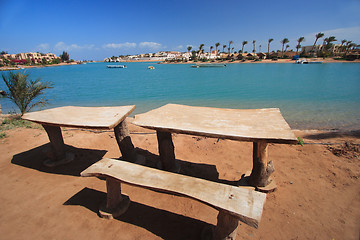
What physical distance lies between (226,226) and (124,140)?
2.34 meters

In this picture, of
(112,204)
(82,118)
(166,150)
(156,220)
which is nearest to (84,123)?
(82,118)

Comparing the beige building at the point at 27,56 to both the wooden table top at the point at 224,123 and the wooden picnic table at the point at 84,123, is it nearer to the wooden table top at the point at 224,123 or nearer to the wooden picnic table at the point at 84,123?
the wooden picnic table at the point at 84,123

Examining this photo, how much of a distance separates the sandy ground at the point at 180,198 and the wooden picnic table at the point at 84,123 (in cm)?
35

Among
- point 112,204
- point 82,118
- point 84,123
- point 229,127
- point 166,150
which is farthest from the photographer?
point 166,150

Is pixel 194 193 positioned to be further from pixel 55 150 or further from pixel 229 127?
pixel 55 150

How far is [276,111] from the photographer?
281 cm

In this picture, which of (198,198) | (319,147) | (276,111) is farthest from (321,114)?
(198,198)

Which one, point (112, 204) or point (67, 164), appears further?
point (67, 164)

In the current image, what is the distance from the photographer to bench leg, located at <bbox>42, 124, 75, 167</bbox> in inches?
139

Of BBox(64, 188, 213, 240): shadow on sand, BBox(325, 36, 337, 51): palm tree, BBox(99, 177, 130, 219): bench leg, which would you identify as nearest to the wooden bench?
BBox(99, 177, 130, 219): bench leg

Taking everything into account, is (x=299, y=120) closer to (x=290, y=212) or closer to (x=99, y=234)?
(x=290, y=212)

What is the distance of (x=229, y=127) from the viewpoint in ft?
7.35

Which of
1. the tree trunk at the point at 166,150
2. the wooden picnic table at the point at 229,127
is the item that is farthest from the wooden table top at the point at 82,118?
the tree trunk at the point at 166,150

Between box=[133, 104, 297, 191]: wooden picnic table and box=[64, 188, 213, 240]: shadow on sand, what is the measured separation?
0.94 m
